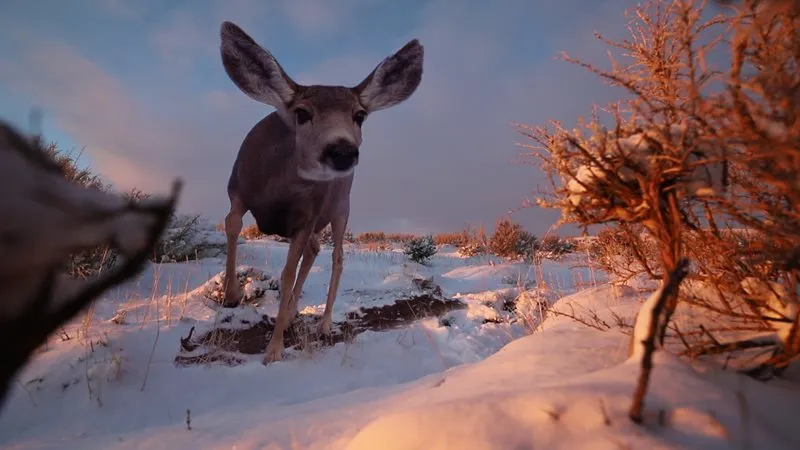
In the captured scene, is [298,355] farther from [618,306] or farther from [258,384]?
[618,306]

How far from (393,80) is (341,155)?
1452 mm

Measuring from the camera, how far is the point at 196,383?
3.03m

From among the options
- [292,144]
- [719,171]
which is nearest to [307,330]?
[292,144]

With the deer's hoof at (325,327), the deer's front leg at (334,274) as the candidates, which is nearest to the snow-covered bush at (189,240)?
the deer's front leg at (334,274)

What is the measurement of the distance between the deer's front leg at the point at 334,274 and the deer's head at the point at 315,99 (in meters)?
1.73

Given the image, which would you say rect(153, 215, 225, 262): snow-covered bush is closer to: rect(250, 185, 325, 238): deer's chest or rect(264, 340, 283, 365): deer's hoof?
rect(250, 185, 325, 238): deer's chest

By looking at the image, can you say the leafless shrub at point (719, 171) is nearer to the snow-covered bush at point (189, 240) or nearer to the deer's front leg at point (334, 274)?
the deer's front leg at point (334, 274)

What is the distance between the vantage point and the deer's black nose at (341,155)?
3844 mm

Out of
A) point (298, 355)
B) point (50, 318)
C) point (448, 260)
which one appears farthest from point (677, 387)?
point (448, 260)

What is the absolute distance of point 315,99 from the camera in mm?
4316

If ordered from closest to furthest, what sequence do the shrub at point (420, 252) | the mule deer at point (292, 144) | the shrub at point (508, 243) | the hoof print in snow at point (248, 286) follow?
the mule deer at point (292, 144)
the hoof print in snow at point (248, 286)
the shrub at point (420, 252)
the shrub at point (508, 243)

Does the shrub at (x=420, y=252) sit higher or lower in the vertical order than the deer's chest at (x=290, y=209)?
lower

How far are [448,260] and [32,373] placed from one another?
11.0 meters

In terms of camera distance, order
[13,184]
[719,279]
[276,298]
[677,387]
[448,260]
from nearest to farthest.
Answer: [13,184] → [677,387] → [719,279] → [276,298] → [448,260]
